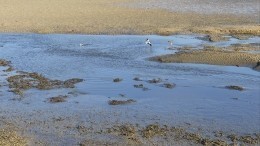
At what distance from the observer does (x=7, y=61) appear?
69.3 feet

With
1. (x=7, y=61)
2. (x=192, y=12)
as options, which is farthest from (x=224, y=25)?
(x=7, y=61)

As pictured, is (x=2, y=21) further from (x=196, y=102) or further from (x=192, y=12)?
(x=196, y=102)

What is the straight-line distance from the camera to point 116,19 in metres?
33.4

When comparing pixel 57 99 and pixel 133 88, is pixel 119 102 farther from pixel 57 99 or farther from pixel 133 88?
pixel 57 99

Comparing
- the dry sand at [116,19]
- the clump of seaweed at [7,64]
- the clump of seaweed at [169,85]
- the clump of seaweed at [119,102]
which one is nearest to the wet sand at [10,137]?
the clump of seaweed at [119,102]

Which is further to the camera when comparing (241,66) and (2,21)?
(2,21)

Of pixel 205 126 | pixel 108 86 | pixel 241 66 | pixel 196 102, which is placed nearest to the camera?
pixel 205 126

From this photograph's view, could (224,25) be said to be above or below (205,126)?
above

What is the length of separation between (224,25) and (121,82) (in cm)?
1389

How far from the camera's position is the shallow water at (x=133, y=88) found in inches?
549

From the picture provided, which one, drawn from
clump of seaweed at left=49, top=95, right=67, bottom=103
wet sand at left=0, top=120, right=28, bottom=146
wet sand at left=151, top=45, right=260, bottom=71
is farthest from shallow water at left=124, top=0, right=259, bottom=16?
wet sand at left=0, top=120, right=28, bottom=146

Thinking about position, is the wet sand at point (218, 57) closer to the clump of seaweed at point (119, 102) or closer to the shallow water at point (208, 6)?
the clump of seaweed at point (119, 102)

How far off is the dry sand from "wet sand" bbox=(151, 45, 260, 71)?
5.78 meters

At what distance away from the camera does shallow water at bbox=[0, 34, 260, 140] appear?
45.8ft
